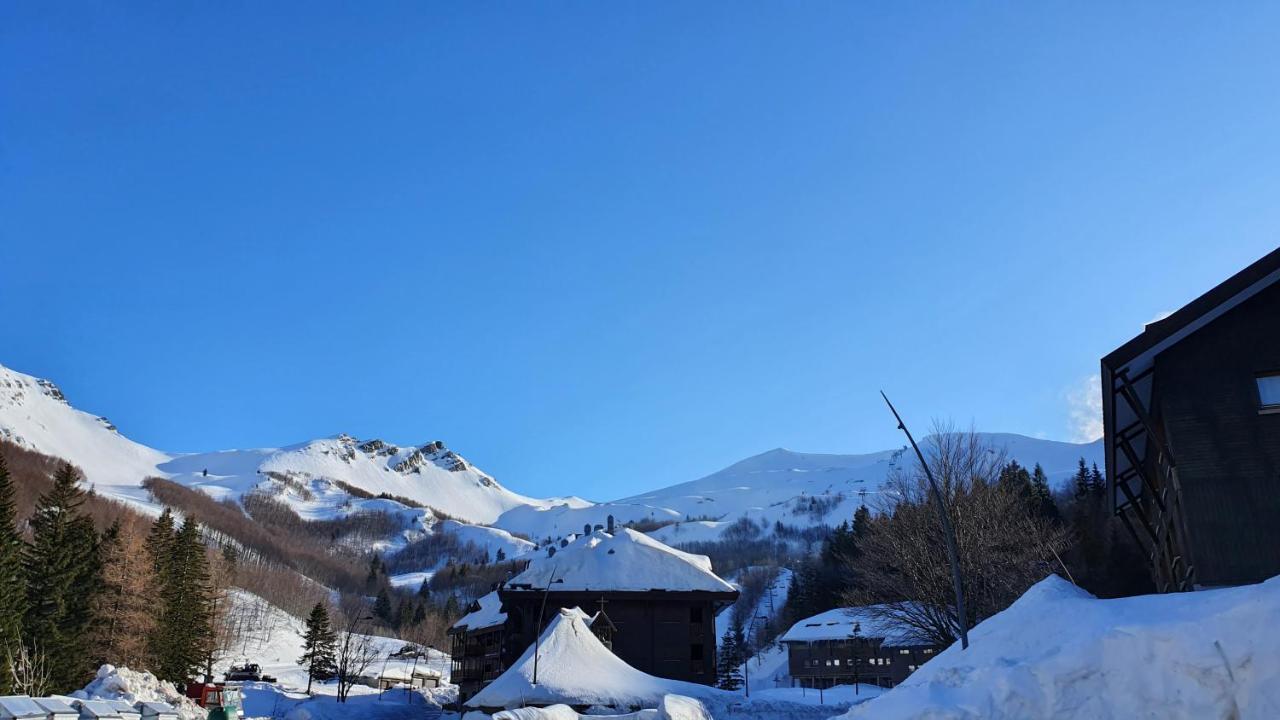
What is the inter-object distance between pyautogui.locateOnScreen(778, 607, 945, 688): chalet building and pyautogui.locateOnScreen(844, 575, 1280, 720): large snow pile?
64680 millimetres

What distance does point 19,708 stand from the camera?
26344mm

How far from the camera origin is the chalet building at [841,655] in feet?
245

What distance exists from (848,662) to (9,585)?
6477 cm

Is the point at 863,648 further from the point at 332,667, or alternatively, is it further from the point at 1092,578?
the point at 332,667

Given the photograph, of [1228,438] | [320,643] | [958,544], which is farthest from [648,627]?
[320,643]

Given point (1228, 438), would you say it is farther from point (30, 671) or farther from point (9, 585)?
point (30, 671)

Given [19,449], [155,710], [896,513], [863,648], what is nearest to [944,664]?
[896,513]

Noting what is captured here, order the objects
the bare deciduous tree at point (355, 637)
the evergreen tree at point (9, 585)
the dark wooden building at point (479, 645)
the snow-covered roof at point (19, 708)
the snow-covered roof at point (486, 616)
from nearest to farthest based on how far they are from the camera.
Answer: the snow-covered roof at point (19, 708), the evergreen tree at point (9, 585), the dark wooden building at point (479, 645), the snow-covered roof at point (486, 616), the bare deciduous tree at point (355, 637)

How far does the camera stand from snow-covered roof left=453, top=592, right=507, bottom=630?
56503 millimetres

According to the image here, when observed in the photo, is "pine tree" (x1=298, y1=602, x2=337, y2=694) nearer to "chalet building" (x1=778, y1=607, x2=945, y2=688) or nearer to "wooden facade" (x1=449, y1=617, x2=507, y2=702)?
"wooden facade" (x1=449, y1=617, x2=507, y2=702)

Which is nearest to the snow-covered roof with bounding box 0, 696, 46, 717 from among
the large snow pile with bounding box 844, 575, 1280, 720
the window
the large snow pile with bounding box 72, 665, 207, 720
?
the large snow pile with bounding box 72, 665, 207, 720

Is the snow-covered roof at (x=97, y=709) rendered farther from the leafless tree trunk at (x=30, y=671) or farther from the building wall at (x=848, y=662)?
the building wall at (x=848, y=662)

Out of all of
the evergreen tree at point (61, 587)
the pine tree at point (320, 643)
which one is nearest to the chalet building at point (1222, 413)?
the evergreen tree at point (61, 587)

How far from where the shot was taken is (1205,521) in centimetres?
1764
